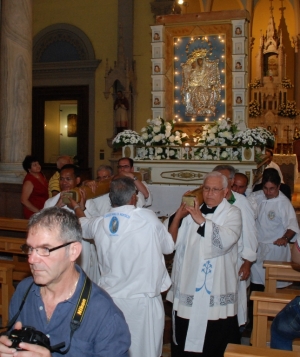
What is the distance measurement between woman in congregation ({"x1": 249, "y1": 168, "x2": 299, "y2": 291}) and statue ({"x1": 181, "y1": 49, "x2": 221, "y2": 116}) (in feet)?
18.5

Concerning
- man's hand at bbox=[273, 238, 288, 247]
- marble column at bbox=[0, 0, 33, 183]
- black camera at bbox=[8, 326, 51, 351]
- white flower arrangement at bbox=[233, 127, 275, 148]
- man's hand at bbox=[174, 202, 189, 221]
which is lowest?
man's hand at bbox=[273, 238, 288, 247]

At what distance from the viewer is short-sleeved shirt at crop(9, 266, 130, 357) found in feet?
7.08

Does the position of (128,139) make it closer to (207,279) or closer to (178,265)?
(178,265)

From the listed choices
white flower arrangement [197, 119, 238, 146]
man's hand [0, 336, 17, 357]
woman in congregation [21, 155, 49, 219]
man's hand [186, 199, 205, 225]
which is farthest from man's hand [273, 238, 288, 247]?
man's hand [0, 336, 17, 357]

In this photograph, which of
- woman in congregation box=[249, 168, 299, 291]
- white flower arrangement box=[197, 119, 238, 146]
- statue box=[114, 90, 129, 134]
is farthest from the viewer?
statue box=[114, 90, 129, 134]

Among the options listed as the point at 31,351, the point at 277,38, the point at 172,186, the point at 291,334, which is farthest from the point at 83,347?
the point at 277,38

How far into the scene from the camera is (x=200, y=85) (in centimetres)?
1121

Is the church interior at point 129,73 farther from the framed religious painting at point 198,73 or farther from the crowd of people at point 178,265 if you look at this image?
the crowd of people at point 178,265

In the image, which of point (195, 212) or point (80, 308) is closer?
point (80, 308)

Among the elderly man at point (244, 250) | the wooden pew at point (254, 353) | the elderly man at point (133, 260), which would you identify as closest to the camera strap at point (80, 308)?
the wooden pew at point (254, 353)

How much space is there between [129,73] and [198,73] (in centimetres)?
360

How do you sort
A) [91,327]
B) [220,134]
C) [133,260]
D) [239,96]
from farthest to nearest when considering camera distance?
1. [239,96]
2. [220,134]
3. [133,260]
4. [91,327]

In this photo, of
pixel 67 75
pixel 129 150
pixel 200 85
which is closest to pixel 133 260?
pixel 129 150

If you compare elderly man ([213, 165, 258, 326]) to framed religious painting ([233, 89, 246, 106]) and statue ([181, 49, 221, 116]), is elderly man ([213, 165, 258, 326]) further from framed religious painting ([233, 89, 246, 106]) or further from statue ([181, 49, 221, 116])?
statue ([181, 49, 221, 116])
